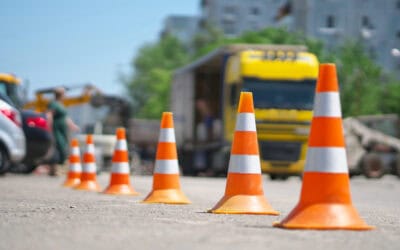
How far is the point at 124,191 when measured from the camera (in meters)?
13.9

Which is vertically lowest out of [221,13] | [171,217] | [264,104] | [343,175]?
[221,13]

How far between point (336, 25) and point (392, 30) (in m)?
4.88

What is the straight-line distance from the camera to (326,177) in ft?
24.2

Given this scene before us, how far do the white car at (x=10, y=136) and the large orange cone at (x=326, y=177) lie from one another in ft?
40.0

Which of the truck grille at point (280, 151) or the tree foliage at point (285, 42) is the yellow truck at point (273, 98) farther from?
the tree foliage at point (285, 42)

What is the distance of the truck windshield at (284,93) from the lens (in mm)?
26266

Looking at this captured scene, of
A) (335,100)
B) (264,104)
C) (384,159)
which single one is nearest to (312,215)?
(335,100)

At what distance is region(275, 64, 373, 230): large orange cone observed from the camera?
7164mm

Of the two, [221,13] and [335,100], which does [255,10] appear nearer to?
[221,13]

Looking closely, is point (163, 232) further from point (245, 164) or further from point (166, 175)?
point (166, 175)

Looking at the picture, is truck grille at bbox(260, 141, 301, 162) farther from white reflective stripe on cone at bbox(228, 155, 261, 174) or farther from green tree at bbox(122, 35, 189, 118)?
green tree at bbox(122, 35, 189, 118)

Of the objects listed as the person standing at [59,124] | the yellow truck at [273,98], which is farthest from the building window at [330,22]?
the person standing at [59,124]

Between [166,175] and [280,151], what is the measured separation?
15742 millimetres

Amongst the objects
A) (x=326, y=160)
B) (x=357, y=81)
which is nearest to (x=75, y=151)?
(x=326, y=160)
